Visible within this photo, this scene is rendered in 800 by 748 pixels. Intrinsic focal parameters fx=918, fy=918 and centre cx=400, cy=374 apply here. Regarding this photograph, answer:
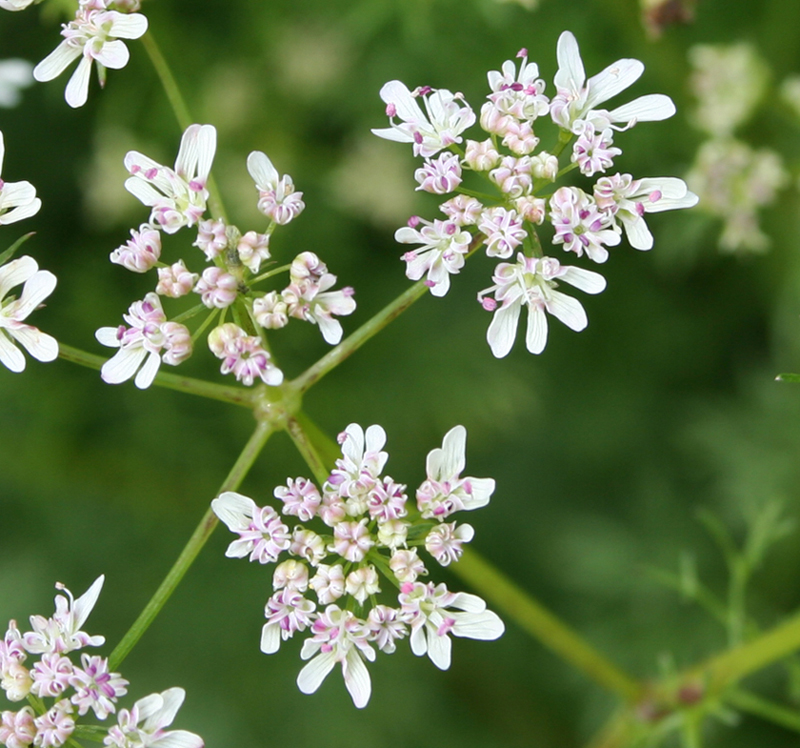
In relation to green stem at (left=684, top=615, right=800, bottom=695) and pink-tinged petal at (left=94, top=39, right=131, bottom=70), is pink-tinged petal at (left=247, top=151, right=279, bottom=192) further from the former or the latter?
green stem at (left=684, top=615, right=800, bottom=695)

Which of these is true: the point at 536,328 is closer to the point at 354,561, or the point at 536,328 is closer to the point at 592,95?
the point at 592,95

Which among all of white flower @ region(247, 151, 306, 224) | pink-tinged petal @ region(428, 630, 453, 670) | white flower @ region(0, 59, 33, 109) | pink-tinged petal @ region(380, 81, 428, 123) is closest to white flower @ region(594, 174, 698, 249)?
pink-tinged petal @ region(380, 81, 428, 123)

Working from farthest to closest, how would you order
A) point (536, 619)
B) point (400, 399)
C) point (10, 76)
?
point (400, 399), point (10, 76), point (536, 619)

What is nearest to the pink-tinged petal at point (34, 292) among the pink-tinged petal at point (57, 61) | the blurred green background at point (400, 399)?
the pink-tinged petal at point (57, 61)

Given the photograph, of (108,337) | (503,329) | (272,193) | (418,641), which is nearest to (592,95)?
(503,329)

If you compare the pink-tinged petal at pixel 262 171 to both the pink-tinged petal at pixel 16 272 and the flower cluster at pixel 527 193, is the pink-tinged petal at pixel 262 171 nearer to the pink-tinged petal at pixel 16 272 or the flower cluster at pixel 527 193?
the flower cluster at pixel 527 193

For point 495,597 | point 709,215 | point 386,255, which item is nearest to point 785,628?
point 495,597

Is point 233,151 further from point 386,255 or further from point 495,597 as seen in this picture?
point 495,597
